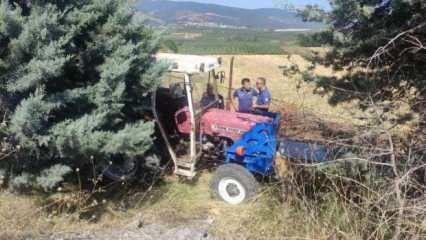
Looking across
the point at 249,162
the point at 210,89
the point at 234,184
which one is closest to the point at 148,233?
the point at 234,184

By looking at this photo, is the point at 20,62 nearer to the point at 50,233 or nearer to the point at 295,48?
the point at 50,233

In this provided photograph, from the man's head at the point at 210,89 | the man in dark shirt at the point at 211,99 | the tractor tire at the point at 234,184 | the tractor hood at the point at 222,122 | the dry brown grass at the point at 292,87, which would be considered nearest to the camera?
the dry brown grass at the point at 292,87

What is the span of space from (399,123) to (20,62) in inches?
191

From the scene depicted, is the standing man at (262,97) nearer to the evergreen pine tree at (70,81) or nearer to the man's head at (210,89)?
the man's head at (210,89)

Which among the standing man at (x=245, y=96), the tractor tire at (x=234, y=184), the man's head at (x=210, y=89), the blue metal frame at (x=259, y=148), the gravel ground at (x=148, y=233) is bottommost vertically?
the gravel ground at (x=148, y=233)

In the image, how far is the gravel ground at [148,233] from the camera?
6863 mm

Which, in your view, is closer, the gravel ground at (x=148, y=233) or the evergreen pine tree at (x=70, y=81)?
the gravel ground at (x=148, y=233)

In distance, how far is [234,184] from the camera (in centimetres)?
834

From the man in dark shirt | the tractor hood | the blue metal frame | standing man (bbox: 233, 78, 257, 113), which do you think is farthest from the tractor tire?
standing man (bbox: 233, 78, 257, 113)

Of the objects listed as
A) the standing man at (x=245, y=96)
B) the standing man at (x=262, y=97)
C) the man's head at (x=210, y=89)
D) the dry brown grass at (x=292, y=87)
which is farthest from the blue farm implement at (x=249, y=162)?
the standing man at (x=245, y=96)

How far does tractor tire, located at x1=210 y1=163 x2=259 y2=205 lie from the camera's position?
8.18 metres

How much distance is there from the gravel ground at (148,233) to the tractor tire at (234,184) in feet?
3.26

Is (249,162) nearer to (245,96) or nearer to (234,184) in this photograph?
(234,184)

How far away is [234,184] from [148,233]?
69.6 inches
